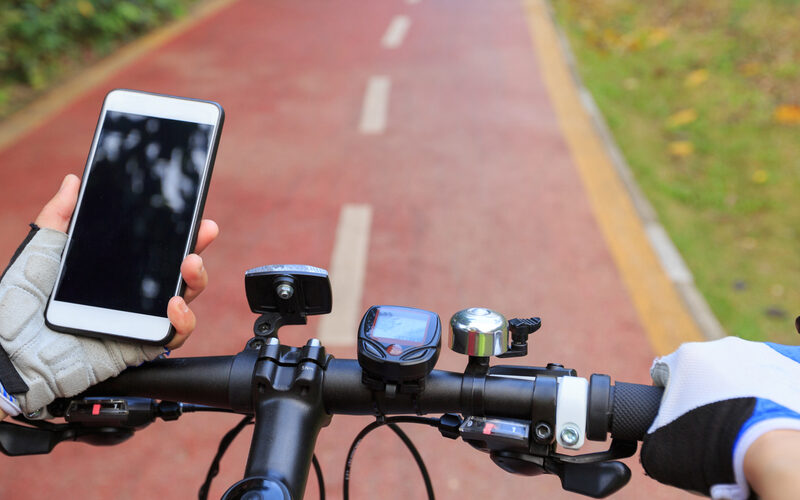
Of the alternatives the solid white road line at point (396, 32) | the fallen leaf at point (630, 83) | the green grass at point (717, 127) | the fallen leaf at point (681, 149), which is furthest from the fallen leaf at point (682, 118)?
the solid white road line at point (396, 32)

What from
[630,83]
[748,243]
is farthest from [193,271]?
[630,83]

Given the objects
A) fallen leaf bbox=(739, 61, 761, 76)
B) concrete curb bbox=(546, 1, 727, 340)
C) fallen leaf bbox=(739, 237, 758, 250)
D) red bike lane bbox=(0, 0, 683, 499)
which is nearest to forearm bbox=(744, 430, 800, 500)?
red bike lane bbox=(0, 0, 683, 499)

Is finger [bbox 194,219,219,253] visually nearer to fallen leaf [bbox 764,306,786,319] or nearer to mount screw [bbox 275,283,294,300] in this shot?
mount screw [bbox 275,283,294,300]

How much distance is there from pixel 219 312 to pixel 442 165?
126 inches

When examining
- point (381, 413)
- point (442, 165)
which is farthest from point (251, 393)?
A: point (442, 165)

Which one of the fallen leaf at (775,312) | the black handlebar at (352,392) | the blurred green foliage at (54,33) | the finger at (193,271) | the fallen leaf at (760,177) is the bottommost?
the fallen leaf at (775,312)

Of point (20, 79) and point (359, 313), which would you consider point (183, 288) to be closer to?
point (359, 313)

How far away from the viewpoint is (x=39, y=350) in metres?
1.25

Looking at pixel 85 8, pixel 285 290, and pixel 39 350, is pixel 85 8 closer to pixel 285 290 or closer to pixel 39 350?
pixel 39 350

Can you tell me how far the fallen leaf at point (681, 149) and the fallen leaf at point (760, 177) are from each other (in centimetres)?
76

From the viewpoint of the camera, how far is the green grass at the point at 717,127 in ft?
18.1

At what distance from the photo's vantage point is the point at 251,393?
48.9 inches

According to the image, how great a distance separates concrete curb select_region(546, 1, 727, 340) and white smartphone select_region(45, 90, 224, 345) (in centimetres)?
415

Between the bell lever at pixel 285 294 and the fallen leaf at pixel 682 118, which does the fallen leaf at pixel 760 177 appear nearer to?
the fallen leaf at pixel 682 118
